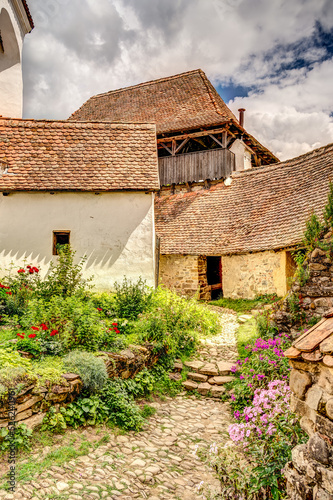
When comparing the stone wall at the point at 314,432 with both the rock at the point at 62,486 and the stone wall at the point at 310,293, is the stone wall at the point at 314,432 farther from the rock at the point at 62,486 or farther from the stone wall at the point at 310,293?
the stone wall at the point at 310,293

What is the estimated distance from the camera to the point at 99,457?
14.2ft

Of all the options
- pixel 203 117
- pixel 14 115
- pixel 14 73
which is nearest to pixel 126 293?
pixel 14 115

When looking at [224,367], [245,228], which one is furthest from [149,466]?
[245,228]

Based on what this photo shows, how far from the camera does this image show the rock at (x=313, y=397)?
259cm

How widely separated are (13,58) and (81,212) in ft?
23.6

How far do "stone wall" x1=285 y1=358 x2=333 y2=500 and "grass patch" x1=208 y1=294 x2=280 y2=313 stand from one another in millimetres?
9648

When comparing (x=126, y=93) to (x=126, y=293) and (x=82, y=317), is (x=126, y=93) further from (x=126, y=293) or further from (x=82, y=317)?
(x=82, y=317)

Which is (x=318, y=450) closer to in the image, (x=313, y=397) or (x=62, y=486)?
(x=313, y=397)

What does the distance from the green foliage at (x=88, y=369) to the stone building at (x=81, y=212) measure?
4.64 m

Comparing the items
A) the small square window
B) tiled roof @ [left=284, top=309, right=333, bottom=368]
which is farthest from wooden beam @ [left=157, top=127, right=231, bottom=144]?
tiled roof @ [left=284, top=309, right=333, bottom=368]

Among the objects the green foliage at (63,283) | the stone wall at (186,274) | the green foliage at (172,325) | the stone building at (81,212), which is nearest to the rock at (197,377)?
the green foliage at (172,325)

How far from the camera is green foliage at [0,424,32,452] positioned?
405 centimetres

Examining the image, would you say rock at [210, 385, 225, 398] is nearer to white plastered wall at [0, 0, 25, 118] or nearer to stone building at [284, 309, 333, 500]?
stone building at [284, 309, 333, 500]

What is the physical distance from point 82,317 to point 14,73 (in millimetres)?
10782
